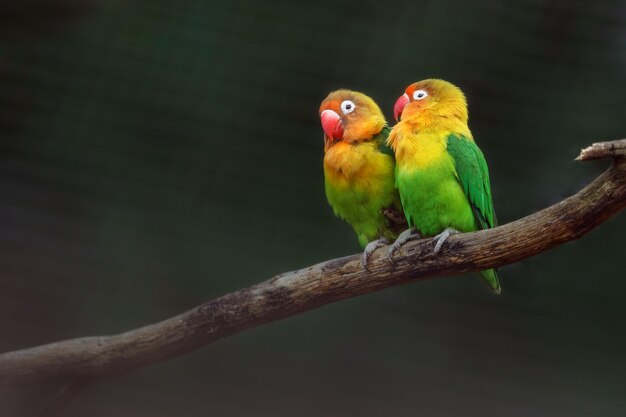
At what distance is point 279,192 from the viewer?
92.8 inches

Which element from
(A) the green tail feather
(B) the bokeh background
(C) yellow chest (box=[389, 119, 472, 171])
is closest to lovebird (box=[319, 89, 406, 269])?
(C) yellow chest (box=[389, 119, 472, 171])

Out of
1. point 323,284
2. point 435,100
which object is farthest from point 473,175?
point 323,284

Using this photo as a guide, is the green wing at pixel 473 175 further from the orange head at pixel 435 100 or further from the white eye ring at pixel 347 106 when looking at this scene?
the white eye ring at pixel 347 106

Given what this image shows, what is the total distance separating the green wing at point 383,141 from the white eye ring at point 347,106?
0.09 meters

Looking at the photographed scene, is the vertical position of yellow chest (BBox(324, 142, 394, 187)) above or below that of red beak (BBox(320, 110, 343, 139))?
below

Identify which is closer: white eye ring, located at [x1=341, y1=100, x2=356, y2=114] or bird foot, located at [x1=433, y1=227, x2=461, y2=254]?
bird foot, located at [x1=433, y1=227, x2=461, y2=254]

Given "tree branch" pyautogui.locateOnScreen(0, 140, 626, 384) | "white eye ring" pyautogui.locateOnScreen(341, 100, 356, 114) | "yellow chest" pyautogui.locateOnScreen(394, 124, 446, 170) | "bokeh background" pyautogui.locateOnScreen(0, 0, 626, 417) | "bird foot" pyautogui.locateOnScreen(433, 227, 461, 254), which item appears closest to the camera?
"tree branch" pyautogui.locateOnScreen(0, 140, 626, 384)

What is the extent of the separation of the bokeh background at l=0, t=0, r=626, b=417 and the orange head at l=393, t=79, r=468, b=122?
1.76 ft

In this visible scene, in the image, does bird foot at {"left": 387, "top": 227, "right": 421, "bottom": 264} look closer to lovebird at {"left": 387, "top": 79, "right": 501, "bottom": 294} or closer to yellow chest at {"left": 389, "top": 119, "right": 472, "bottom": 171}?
lovebird at {"left": 387, "top": 79, "right": 501, "bottom": 294}

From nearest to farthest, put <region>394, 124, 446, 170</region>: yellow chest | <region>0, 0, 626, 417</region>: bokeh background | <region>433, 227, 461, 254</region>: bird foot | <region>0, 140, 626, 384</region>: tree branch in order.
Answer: <region>0, 140, 626, 384</region>: tree branch < <region>433, 227, 461, 254</region>: bird foot < <region>394, 124, 446, 170</region>: yellow chest < <region>0, 0, 626, 417</region>: bokeh background

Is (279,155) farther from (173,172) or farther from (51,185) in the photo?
(51,185)

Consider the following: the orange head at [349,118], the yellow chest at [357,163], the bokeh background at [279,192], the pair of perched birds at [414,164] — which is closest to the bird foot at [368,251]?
the pair of perched birds at [414,164]

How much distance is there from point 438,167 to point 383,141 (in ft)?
0.72

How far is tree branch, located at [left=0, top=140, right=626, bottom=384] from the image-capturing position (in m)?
1.20
